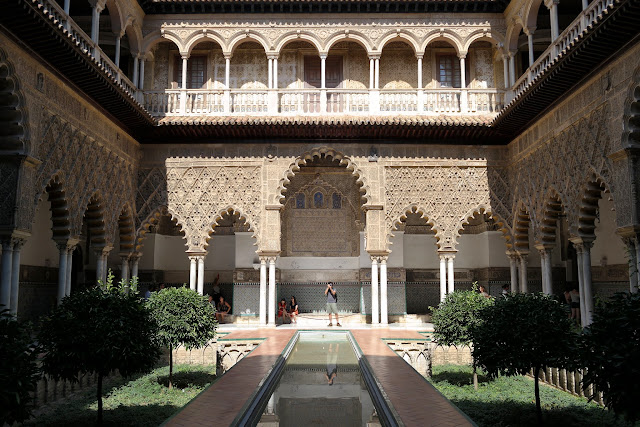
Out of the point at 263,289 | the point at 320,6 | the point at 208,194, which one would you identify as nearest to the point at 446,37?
the point at 320,6

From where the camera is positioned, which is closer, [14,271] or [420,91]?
[14,271]

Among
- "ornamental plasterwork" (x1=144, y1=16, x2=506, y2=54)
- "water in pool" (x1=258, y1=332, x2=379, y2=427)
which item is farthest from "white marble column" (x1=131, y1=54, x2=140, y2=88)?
"water in pool" (x1=258, y1=332, x2=379, y2=427)

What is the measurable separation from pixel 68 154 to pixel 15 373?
777 centimetres

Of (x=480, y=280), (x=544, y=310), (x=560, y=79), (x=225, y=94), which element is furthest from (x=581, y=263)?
(x=225, y=94)

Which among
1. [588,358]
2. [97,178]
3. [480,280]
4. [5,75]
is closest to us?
[588,358]

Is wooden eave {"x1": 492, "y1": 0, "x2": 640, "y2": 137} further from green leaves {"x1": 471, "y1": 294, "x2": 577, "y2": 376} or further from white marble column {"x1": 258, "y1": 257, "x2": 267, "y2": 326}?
white marble column {"x1": 258, "y1": 257, "x2": 267, "y2": 326}

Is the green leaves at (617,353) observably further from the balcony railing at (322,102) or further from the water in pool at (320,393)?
the balcony railing at (322,102)

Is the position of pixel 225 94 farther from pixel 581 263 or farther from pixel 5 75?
pixel 581 263

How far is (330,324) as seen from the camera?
1574 cm

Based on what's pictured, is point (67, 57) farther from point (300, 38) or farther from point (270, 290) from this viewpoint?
point (270, 290)

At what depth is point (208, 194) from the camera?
15.0 meters

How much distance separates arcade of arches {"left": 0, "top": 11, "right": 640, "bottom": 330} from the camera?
30.7 feet

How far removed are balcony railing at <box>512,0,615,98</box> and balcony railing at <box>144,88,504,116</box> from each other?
1480mm

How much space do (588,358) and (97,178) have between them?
1099 centimetres
